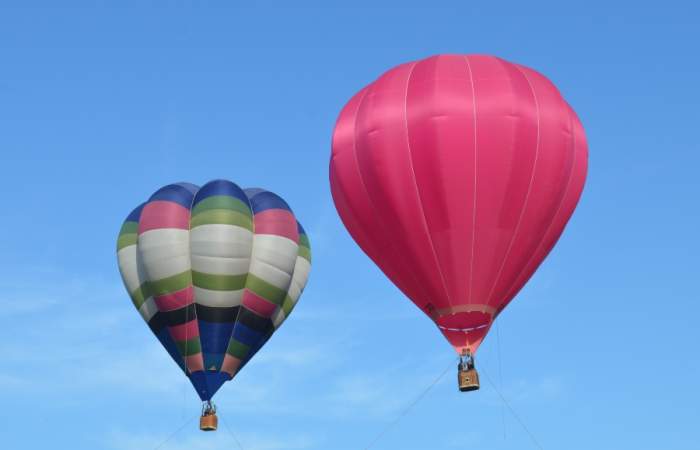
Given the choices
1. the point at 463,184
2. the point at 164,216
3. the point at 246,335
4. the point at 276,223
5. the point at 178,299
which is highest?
the point at 276,223

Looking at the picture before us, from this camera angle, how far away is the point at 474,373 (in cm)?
2706

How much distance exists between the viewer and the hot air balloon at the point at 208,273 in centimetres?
3406

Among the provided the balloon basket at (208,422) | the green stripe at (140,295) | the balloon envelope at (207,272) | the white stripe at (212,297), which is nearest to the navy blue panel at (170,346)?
the balloon envelope at (207,272)

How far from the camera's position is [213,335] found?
34344 millimetres

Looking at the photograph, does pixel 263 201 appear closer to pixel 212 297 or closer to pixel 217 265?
pixel 217 265

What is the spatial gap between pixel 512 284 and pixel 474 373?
2022 mm

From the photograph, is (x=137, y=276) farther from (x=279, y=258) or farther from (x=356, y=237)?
(x=356, y=237)

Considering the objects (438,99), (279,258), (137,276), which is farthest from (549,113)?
(137,276)

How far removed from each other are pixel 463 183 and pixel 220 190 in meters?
9.34

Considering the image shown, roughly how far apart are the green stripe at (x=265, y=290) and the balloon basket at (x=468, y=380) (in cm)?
888

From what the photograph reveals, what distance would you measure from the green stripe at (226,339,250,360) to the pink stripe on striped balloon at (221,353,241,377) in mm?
89

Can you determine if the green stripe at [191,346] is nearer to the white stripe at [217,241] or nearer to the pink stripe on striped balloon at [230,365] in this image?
the pink stripe on striped balloon at [230,365]

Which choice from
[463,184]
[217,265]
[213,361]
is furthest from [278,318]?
[463,184]

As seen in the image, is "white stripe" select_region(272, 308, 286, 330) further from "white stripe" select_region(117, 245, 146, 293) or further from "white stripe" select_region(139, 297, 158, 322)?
"white stripe" select_region(117, 245, 146, 293)
